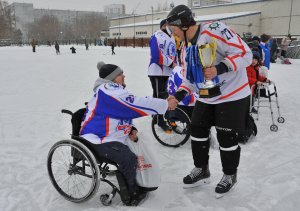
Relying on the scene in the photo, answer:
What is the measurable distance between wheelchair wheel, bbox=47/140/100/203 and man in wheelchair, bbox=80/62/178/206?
15 centimetres

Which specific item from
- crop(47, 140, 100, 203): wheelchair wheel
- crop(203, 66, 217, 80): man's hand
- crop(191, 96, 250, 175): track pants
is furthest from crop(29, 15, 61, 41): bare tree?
crop(203, 66, 217, 80): man's hand

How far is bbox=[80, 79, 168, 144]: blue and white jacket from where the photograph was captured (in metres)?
2.80

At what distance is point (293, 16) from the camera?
43.8 metres

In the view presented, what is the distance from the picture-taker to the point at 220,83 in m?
2.88

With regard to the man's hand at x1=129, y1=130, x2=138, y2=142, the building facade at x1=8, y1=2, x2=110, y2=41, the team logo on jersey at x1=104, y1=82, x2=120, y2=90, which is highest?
the building facade at x1=8, y1=2, x2=110, y2=41

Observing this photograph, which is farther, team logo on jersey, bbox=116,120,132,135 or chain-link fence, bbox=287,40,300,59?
chain-link fence, bbox=287,40,300,59

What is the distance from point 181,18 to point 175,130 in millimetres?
2405

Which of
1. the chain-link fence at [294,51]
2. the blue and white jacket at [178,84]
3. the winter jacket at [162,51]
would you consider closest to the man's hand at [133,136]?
the blue and white jacket at [178,84]

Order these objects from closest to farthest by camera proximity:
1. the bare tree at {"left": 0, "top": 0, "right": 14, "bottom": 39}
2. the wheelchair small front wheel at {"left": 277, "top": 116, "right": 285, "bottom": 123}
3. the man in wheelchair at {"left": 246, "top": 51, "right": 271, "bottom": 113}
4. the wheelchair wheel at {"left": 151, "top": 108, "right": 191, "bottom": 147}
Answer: the wheelchair wheel at {"left": 151, "top": 108, "right": 191, "bottom": 147} < the man in wheelchair at {"left": 246, "top": 51, "right": 271, "bottom": 113} < the wheelchair small front wheel at {"left": 277, "top": 116, "right": 285, "bottom": 123} < the bare tree at {"left": 0, "top": 0, "right": 14, "bottom": 39}

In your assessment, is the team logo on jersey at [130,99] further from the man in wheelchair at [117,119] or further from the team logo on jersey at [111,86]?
the team logo on jersey at [111,86]

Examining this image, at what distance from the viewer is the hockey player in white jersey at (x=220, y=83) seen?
274 cm

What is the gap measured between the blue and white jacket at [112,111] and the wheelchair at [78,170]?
116 mm

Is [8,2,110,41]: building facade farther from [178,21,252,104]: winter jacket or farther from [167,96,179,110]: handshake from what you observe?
[178,21,252,104]: winter jacket

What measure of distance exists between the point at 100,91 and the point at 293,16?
47.4 metres
